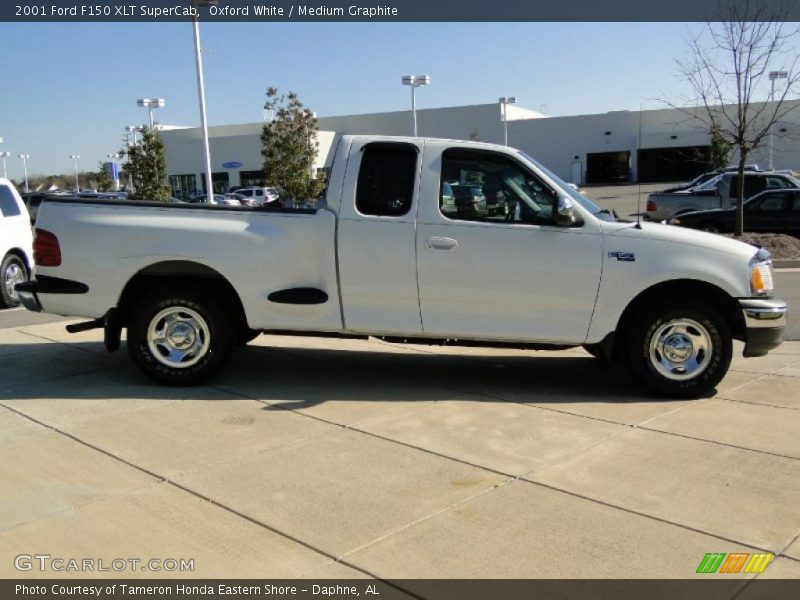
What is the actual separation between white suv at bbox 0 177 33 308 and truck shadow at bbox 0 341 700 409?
3777 millimetres

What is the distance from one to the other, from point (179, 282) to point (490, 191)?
2.65 m

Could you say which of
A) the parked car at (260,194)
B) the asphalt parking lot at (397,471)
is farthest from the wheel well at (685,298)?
the parked car at (260,194)

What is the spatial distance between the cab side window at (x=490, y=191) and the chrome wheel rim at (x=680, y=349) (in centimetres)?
134

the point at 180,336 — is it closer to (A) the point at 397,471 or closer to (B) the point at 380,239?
(B) the point at 380,239

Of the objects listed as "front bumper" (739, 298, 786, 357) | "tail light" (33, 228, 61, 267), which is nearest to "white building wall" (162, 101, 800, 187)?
"tail light" (33, 228, 61, 267)

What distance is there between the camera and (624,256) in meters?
5.88

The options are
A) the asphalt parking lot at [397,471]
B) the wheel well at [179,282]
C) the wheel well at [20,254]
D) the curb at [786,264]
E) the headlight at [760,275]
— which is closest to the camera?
the asphalt parking lot at [397,471]

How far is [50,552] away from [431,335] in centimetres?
330

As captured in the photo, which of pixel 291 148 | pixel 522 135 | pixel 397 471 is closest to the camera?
pixel 397 471

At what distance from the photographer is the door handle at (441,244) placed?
233 inches

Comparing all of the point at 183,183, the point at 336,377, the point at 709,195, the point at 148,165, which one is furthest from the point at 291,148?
the point at 183,183

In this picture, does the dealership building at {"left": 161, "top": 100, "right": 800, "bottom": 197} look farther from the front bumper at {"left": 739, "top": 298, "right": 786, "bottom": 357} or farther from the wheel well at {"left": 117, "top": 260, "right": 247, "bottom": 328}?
the front bumper at {"left": 739, "top": 298, "right": 786, "bottom": 357}

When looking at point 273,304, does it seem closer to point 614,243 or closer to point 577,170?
point 614,243

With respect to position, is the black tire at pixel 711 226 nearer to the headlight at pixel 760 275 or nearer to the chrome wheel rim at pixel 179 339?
the headlight at pixel 760 275
